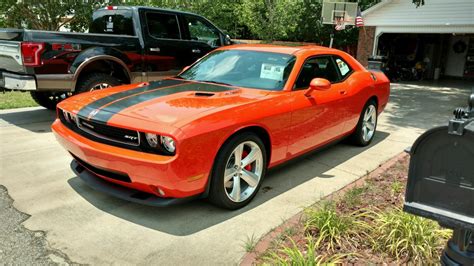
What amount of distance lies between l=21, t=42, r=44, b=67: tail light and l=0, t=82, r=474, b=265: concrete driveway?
42.3 inches

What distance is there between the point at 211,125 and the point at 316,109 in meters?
1.65

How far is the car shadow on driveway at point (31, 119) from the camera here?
6.64 m

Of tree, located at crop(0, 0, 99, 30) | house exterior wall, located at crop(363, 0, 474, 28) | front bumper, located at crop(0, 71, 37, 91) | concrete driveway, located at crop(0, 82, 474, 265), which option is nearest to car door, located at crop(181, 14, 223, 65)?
front bumper, located at crop(0, 71, 37, 91)

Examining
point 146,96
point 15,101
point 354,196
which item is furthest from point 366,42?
point 146,96

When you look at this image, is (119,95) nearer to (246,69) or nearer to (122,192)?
(122,192)

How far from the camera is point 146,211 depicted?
372 cm

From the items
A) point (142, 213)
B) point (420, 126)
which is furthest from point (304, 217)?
point (420, 126)

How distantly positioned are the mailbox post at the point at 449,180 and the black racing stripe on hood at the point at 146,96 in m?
2.48

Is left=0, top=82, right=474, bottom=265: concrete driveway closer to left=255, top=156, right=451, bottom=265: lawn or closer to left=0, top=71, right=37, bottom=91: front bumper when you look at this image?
left=255, top=156, right=451, bottom=265: lawn

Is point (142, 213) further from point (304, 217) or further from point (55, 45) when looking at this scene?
point (55, 45)

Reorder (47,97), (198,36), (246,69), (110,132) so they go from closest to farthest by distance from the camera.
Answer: (110,132)
(246,69)
(47,97)
(198,36)

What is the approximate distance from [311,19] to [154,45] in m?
19.1

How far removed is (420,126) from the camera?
778cm

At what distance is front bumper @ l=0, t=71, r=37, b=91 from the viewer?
19.6ft
